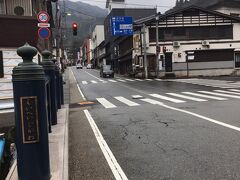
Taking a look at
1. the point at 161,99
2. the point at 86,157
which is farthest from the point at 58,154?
the point at 161,99

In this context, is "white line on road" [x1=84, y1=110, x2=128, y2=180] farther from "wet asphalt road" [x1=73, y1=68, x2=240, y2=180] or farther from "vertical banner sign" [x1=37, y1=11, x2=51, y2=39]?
"vertical banner sign" [x1=37, y1=11, x2=51, y2=39]

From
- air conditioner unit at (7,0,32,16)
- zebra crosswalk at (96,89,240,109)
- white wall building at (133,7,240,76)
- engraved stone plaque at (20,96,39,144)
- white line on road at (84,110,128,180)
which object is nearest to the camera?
engraved stone plaque at (20,96,39,144)

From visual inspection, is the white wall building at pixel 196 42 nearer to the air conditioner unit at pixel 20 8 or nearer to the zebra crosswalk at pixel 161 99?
the zebra crosswalk at pixel 161 99

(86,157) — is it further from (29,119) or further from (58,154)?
(29,119)

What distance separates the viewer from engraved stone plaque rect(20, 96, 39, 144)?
16.6ft

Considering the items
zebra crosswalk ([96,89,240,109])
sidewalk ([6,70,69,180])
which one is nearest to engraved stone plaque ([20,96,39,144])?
sidewalk ([6,70,69,180])

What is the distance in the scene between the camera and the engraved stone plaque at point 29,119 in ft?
16.6

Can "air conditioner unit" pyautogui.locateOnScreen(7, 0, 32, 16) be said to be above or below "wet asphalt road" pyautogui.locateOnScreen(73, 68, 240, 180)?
above

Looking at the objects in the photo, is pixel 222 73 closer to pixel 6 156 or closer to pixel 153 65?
pixel 153 65

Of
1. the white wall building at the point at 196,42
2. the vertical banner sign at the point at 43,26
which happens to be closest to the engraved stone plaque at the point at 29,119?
the vertical banner sign at the point at 43,26

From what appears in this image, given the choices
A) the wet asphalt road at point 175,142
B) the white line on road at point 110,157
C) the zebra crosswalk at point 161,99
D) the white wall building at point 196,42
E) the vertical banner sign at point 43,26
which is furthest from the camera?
the white wall building at point 196,42

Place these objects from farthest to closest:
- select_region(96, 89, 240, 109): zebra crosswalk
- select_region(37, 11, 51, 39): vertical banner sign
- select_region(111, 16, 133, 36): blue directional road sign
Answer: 1. select_region(111, 16, 133, 36): blue directional road sign
2. select_region(96, 89, 240, 109): zebra crosswalk
3. select_region(37, 11, 51, 39): vertical banner sign

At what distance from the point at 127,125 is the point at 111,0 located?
3162 inches

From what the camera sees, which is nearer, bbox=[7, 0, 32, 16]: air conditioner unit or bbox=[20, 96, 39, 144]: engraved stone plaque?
bbox=[20, 96, 39, 144]: engraved stone plaque
